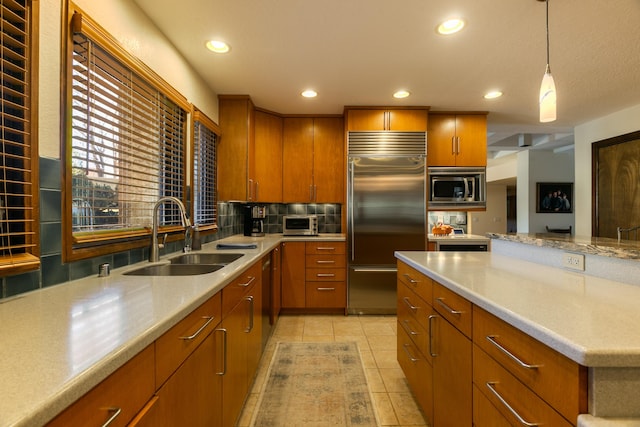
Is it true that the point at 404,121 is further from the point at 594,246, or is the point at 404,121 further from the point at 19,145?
the point at 19,145

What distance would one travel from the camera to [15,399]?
46cm

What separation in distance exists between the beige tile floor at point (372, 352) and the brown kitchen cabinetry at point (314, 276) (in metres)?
0.17

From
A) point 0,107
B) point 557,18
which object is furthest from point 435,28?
point 0,107

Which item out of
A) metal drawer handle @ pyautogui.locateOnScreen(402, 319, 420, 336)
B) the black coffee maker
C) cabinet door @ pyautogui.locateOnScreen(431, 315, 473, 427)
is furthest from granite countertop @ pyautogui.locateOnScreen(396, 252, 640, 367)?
the black coffee maker

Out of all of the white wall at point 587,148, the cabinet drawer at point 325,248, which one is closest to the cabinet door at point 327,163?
the cabinet drawer at point 325,248

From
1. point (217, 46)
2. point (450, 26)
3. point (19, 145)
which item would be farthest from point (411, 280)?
point (217, 46)

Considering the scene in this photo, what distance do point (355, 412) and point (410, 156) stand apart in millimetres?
2550

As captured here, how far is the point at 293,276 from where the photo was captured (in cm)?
338

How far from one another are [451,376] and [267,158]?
2930 mm

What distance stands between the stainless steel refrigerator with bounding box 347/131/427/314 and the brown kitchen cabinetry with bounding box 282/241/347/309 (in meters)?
0.13

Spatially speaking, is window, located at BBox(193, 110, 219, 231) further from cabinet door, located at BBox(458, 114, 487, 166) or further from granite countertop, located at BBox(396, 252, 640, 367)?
cabinet door, located at BBox(458, 114, 487, 166)

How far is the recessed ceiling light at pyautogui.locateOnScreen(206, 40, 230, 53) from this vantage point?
2.14m

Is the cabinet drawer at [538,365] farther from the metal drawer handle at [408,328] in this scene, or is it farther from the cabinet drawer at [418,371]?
the metal drawer handle at [408,328]

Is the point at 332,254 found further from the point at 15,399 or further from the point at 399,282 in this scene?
the point at 15,399
